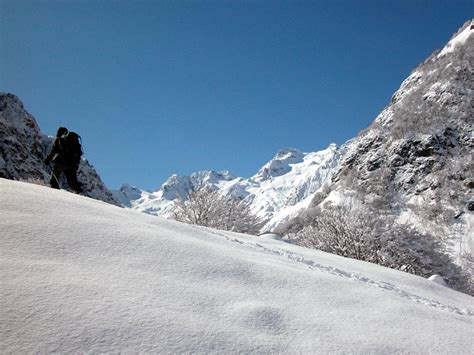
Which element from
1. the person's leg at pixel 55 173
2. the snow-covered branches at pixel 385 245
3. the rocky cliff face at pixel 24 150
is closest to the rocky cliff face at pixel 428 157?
the snow-covered branches at pixel 385 245

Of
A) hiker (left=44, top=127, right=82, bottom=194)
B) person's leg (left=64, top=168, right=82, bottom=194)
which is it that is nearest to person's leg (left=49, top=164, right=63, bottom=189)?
hiker (left=44, top=127, right=82, bottom=194)

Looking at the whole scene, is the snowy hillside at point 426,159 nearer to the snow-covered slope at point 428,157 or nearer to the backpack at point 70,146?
the snow-covered slope at point 428,157

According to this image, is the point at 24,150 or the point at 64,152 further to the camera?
A: the point at 24,150

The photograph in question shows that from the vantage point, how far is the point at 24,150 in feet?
75.8

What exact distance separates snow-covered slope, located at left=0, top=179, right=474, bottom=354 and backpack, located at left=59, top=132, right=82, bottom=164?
4.18 meters

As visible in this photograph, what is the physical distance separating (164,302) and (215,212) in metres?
25.7

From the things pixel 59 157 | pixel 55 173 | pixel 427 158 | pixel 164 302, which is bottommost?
pixel 164 302

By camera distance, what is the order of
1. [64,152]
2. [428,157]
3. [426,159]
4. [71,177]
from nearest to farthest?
[64,152], [71,177], [428,157], [426,159]

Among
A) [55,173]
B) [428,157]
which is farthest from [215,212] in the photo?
[428,157]

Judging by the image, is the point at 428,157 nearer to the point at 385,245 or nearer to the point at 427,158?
the point at 427,158

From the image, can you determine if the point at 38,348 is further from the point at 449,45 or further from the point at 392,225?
the point at 449,45

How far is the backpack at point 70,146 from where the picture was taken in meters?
9.48

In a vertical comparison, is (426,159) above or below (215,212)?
above

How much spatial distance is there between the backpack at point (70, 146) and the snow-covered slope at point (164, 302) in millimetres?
4177
